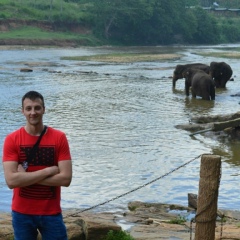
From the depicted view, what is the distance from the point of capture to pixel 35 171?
5383mm

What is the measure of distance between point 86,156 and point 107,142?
6.11ft

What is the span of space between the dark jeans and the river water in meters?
3.36

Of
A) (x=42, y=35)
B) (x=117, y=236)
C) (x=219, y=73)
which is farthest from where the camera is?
(x=42, y=35)

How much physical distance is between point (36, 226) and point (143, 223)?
397 cm

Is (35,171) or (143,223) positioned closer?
(35,171)

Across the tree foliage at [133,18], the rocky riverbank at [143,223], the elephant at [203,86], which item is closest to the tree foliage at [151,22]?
the tree foliage at [133,18]

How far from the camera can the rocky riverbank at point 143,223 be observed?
7.49m

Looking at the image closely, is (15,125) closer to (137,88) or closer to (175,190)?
(175,190)

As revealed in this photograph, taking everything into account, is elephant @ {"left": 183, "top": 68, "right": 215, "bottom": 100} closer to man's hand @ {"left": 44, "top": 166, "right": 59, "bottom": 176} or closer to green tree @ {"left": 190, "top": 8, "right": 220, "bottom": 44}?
man's hand @ {"left": 44, "top": 166, "right": 59, "bottom": 176}

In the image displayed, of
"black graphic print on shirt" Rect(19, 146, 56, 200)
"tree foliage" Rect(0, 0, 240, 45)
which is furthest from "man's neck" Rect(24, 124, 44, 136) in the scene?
"tree foliage" Rect(0, 0, 240, 45)

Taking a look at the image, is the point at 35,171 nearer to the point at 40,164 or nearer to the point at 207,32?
the point at 40,164

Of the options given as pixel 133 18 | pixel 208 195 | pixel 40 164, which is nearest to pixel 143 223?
pixel 208 195

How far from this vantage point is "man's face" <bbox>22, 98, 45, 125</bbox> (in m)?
5.45

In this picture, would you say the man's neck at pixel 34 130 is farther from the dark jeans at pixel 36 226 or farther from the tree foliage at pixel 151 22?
the tree foliage at pixel 151 22
